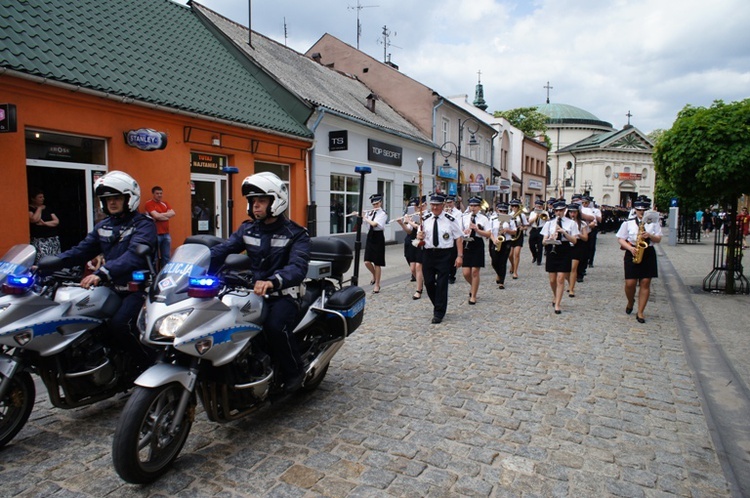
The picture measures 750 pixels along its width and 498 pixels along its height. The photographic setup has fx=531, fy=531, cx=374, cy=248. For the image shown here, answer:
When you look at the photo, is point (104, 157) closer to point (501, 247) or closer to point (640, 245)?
point (501, 247)

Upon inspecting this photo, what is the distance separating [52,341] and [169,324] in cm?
103

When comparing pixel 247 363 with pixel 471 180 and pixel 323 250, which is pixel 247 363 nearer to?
pixel 323 250

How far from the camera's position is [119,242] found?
4.14 meters

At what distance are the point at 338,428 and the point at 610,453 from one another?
189 cm

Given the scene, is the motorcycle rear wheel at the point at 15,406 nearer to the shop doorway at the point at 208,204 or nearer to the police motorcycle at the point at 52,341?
the police motorcycle at the point at 52,341

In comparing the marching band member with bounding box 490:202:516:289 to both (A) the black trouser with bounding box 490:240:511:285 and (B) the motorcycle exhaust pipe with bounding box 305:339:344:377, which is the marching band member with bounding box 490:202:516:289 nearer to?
(A) the black trouser with bounding box 490:240:511:285

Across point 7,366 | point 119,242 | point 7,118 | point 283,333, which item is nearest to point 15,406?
point 7,366

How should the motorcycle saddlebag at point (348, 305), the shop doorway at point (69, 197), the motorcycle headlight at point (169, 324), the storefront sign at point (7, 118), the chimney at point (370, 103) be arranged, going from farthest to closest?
the chimney at point (370, 103), the shop doorway at point (69, 197), the storefront sign at point (7, 118), the motorcycle saddlebag at point (348, 305), the motorcycle headlight at point (169, 324)

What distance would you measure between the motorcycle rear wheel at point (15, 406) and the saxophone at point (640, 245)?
7253 mm

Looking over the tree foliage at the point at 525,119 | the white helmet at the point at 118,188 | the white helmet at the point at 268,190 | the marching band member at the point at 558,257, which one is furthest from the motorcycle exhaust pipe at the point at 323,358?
the tree foliage at the point at 525,119

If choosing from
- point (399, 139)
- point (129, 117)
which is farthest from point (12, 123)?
point (399, 139)

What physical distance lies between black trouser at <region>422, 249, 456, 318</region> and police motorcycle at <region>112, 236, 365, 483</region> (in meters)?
3.94

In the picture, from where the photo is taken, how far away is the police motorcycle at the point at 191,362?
9.71ft

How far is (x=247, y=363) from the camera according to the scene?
3557 millimetres
